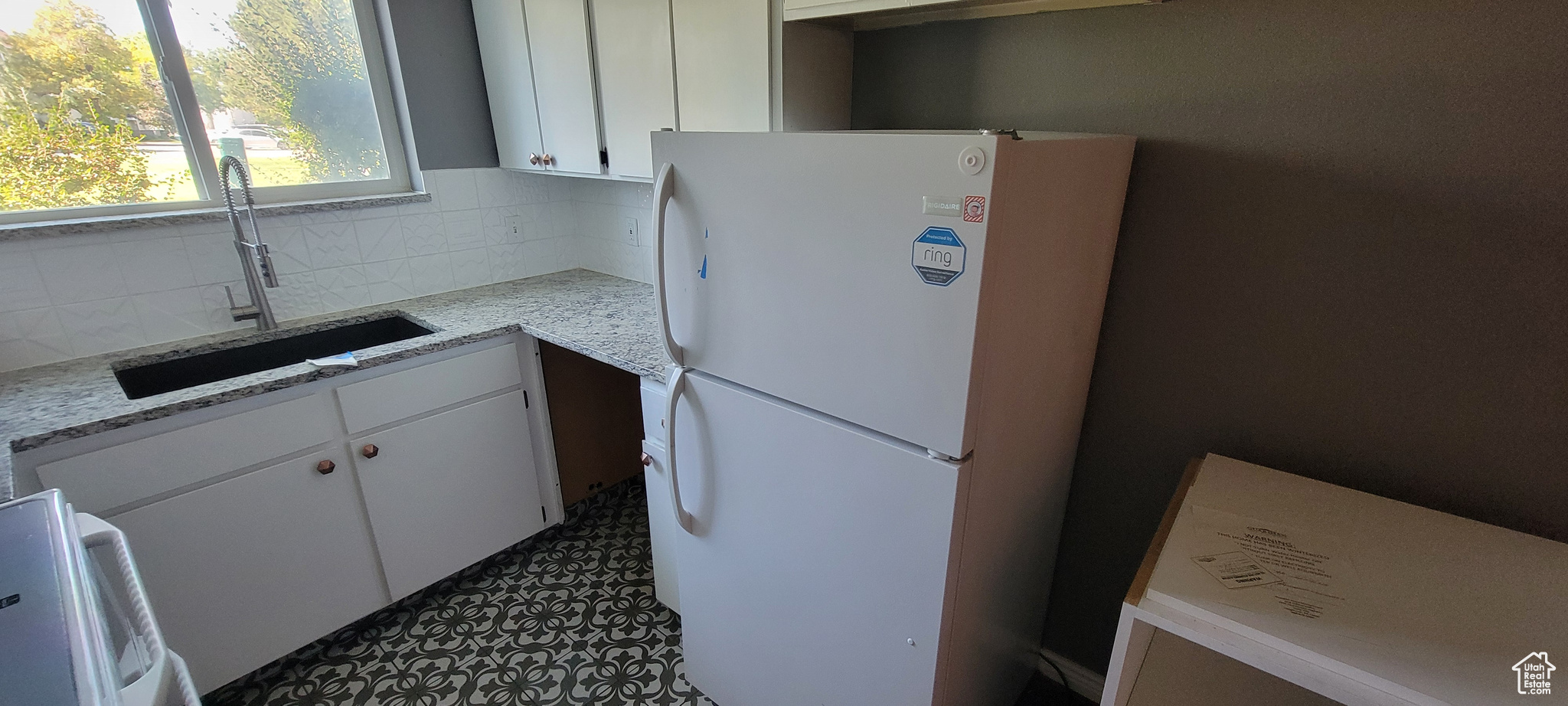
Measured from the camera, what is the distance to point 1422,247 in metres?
1.04

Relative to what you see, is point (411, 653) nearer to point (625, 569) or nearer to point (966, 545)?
point (625, 569)

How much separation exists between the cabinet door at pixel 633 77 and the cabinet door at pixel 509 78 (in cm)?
41

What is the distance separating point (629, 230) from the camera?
2.47 m

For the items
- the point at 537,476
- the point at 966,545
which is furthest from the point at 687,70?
the point at 537,476

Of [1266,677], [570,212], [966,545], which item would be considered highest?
[570,212]

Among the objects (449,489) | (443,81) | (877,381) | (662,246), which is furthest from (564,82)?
(877,381)

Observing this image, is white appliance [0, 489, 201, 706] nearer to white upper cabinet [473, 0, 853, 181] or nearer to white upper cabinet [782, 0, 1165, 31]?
white upper cabinet [473, 0, 853, 181]

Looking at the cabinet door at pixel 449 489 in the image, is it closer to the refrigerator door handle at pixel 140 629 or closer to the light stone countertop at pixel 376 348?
the light stone countertop at pixel 376 348

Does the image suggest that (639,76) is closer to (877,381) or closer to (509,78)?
(509,78)

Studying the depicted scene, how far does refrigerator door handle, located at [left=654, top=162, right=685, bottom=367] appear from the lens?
116 centimetres

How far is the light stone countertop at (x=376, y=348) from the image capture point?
1.37 meters

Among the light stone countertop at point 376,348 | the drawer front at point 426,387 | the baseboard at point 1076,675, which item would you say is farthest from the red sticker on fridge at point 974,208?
the drawer front at point 426,387

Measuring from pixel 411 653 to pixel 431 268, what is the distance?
1303mm

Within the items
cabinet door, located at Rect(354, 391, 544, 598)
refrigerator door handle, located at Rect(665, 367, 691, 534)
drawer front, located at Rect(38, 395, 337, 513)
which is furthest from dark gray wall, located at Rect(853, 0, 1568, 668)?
drawer front, located at Rect(38, 395, 337, 513)
